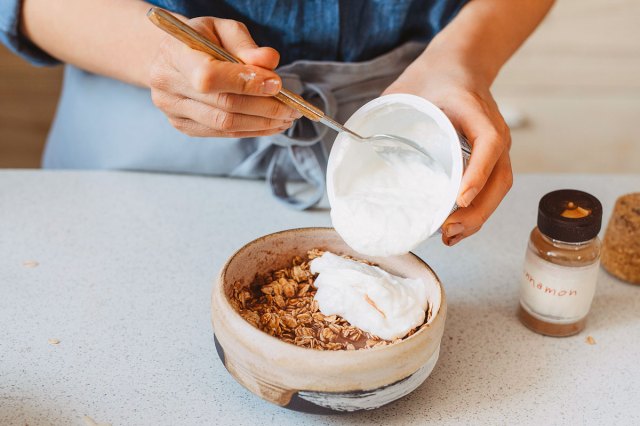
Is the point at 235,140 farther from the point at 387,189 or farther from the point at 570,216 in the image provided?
the point at 570,216

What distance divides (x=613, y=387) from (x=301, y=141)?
0.58 meters

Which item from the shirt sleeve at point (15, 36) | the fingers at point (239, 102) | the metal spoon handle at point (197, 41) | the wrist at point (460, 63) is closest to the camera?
the metal spoon handle at point (197, 41)

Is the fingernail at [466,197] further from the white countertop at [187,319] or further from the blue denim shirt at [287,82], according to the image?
the blue denim shirt at [287,82]

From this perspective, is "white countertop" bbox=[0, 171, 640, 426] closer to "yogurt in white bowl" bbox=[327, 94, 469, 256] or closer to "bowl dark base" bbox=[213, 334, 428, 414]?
"bowl dark base" bbox=[213, 334, 428, 414]

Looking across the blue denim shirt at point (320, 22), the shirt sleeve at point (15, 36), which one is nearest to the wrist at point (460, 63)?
the blue denim shirt at point (320, 22)

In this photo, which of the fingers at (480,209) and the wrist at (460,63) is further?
the wrist at (460,63)

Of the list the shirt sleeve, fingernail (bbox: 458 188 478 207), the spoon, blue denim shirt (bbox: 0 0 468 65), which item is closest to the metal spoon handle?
the spoon

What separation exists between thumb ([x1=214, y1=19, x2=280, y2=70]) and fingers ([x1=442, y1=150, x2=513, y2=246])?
11.1 inches

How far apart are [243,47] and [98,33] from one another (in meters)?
0.42

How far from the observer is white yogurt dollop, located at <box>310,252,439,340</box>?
775 mm

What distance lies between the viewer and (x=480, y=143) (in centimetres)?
81

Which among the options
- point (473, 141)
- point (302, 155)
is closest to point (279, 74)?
point (302, 155)

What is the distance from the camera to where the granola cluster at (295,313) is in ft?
2.55

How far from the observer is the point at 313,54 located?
1.20m
